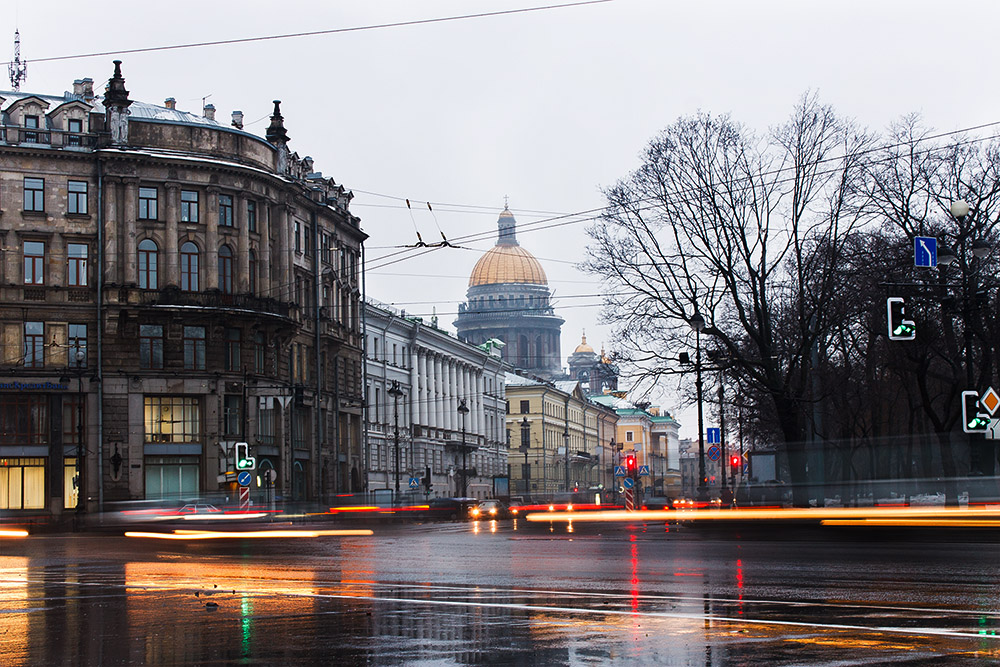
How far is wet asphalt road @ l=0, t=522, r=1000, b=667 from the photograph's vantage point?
9523 millimetres

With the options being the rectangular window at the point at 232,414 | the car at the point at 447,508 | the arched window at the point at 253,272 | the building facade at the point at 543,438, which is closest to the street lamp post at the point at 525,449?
the building facade at the point at 543,438

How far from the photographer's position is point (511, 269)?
18450 cm

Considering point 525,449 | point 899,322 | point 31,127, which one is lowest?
point 525,449

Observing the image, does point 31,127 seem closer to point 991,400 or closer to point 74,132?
point 74,132

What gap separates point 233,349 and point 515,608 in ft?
162

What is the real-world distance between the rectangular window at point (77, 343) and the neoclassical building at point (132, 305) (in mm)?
56

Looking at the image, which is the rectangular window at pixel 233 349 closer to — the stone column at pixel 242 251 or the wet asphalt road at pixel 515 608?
the stone column at pixel 242 251

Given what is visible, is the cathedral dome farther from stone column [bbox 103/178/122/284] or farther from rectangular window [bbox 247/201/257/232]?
stone column [bbox 103/178/122/284]

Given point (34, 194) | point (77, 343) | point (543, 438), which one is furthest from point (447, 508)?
point (543, 438)

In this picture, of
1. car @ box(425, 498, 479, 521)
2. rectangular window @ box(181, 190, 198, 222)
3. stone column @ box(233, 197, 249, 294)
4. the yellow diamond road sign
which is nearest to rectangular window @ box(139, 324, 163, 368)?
stone column @ box(233, 197, 249, 294)

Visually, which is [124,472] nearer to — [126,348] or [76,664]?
[126,348]

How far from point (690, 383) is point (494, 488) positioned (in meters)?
66.3

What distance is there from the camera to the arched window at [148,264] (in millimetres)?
58031

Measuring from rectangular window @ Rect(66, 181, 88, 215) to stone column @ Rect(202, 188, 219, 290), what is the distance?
547 cm
